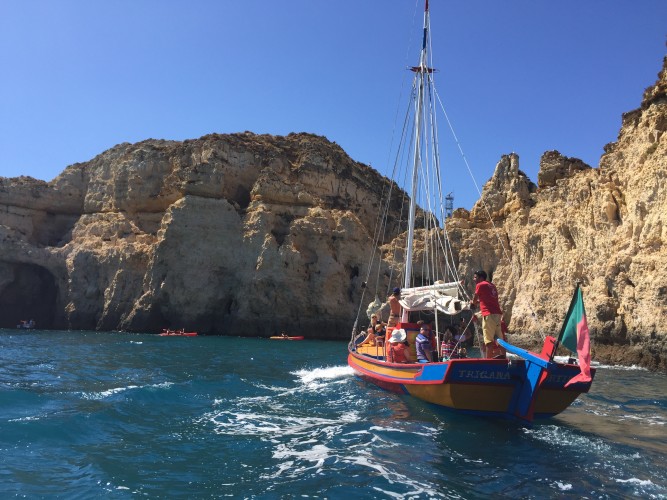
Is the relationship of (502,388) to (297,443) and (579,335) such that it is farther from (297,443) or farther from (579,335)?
(297,443)

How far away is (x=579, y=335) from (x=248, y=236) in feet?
119

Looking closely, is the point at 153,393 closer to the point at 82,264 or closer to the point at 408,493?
the point at 408,493

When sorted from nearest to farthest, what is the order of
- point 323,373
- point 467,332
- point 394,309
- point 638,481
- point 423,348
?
point 638,481
point 423,348
point 467,332
point 394,309
point 323,373

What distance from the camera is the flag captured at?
990 centimetres

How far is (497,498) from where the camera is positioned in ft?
23.6

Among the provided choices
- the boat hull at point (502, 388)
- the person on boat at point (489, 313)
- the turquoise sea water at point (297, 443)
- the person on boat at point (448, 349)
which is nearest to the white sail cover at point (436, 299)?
the person on boat at point (448, 349)

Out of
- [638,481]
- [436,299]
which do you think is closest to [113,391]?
[436,299]

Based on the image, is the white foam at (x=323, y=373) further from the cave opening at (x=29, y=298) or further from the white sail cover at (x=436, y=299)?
the cave opening at (x=29, y=298)

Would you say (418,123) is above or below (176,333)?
above

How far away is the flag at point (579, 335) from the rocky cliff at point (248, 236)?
2091 cm

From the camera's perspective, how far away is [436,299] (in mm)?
15172

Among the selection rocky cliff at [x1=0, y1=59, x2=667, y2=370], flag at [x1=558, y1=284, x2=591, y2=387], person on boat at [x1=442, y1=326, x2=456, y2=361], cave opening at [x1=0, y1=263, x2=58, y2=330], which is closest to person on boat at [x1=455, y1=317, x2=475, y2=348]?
person on boat at [x1=442, y1=326, x2=456, y2=361]

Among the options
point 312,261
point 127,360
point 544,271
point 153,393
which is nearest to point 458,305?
point 153,393

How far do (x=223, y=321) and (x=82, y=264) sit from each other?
1319 centimetres
